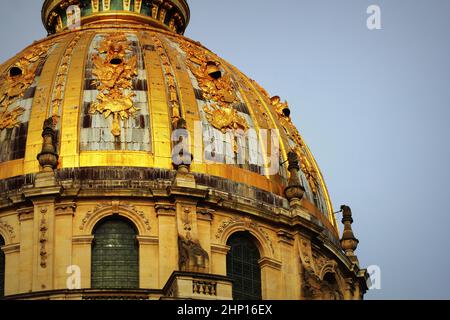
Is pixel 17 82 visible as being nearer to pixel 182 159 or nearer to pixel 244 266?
pixel 182 159

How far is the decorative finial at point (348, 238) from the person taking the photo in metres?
84.7

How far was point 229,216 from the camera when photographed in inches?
3081

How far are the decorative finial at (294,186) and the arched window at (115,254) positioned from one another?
750 centimetres

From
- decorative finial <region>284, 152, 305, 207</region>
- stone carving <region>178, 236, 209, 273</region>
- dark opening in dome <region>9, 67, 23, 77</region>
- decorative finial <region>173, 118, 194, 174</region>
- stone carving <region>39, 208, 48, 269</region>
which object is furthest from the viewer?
dark opening in dome <region>9, 67, 23, 77</region>

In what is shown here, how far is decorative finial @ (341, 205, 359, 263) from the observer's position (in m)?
84.7

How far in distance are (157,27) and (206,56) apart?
4.23 metres

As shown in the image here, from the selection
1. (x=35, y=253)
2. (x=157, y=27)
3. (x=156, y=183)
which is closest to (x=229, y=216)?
(x=156, y=183)

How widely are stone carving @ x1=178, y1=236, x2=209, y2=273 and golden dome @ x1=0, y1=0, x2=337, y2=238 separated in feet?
13.3

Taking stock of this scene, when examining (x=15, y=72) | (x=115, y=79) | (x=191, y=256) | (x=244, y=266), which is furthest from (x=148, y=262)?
(x=15, y=72)

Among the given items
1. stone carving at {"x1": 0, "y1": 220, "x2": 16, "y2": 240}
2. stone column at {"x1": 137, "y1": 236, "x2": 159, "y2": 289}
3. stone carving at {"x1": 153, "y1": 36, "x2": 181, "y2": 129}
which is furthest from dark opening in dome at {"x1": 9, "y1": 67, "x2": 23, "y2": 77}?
stone column at {"x1": 137, "y1": 236, "x2": 159, "y2": 289}

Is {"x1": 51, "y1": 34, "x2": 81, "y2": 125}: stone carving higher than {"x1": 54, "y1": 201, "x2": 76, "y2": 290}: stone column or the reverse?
higher

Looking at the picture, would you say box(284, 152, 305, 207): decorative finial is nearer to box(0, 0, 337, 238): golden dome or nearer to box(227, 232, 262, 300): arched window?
box(0, 0, 337, 238): golden dome

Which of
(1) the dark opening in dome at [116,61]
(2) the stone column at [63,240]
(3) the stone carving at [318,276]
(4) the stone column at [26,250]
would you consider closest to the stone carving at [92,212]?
(2) the stone column at [63,240]

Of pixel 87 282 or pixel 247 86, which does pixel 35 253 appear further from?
pixel 247 86
